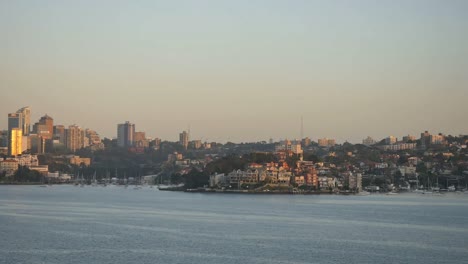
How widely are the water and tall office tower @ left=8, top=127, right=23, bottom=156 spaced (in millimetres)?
83919

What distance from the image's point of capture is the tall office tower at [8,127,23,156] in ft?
398

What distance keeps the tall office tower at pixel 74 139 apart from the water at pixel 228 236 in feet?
346

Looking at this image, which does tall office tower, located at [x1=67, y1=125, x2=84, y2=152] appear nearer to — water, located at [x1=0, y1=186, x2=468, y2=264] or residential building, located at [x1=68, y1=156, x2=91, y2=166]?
residential building, located at [x1=68, y1=156, x2=91, y2=166]

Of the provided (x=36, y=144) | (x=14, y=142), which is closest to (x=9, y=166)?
(x=14, y=142)

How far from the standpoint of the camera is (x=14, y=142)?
12169 centimetres

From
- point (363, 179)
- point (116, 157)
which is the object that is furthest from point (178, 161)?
point (363, 179)

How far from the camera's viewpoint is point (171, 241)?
84.2ft

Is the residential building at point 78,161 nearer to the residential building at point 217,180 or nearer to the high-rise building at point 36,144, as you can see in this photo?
the high-rise building at point 36,144

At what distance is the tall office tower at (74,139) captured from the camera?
144125mm

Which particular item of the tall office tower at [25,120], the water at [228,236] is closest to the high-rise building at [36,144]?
the tall office tower at [25,120]

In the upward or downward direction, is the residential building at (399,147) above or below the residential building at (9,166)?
above

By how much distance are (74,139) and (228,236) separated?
12135 centimetres

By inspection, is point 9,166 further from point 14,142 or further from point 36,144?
point 36,144

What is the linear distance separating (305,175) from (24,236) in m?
49.3
